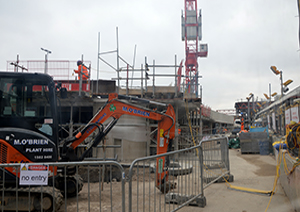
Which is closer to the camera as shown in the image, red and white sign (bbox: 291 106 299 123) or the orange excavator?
the orange excavator

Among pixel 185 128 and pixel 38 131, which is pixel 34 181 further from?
pixel 185 128

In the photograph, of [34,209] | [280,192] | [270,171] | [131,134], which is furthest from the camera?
[131,134]

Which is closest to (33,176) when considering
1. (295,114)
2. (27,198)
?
(27,198)

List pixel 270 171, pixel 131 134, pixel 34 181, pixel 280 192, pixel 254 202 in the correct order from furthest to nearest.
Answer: pixel 131 134, pixel 270 171, pixel 280 192, pixel 254 202, pixel 34 181

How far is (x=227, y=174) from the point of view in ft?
26.6

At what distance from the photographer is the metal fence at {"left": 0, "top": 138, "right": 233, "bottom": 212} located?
13.1ft

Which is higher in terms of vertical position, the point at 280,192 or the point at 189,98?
the point at 189,98

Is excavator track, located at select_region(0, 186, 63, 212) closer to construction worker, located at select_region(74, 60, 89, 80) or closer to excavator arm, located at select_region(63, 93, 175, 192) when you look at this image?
excavator arm, located at select_region(63, 93, 175, 192)

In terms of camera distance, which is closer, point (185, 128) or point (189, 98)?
point (189, 98)

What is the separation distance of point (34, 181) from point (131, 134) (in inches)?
334

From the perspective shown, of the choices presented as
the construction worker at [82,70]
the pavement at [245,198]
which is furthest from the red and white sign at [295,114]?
the construction worker at [82,70]

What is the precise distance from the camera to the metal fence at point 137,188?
3.99 m

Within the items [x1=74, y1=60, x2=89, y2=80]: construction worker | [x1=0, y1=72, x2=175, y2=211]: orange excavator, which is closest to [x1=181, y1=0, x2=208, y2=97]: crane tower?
[x1=74, y1=60, x2=89, y2=80]: construction worker

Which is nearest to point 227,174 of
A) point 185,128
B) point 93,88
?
point 93,88
